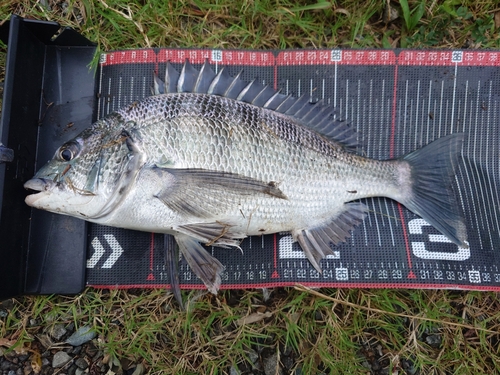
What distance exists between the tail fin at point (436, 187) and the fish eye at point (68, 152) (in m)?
2.10

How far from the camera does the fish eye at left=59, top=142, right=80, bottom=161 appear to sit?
2.10 metres

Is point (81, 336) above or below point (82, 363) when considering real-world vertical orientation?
above

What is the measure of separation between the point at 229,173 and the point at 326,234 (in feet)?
2.69

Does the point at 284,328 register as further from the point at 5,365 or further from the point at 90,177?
the point at 5,365

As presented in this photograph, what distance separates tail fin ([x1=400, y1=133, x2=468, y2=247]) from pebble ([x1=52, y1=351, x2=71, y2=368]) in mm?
2529

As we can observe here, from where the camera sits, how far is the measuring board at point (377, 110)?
2520 millimetres

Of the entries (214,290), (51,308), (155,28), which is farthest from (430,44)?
(51,308)

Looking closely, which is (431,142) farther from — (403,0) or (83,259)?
(83,259)

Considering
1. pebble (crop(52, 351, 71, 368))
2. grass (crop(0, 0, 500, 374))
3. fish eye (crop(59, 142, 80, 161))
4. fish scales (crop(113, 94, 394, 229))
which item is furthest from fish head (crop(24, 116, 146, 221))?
pebble (crop(52, 351, 71, 368))

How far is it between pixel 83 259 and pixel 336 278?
1736 mm

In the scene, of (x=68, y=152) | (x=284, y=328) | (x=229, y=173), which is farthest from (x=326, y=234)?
(x=68, y=152)

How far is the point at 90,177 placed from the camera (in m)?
2.05

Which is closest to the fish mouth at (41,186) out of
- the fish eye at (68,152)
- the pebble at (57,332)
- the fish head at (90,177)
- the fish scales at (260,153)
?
the fish head at (90,177)

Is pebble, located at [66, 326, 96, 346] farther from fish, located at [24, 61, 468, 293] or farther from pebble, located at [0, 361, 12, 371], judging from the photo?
fish, located at [24, 61, 468, 293]
